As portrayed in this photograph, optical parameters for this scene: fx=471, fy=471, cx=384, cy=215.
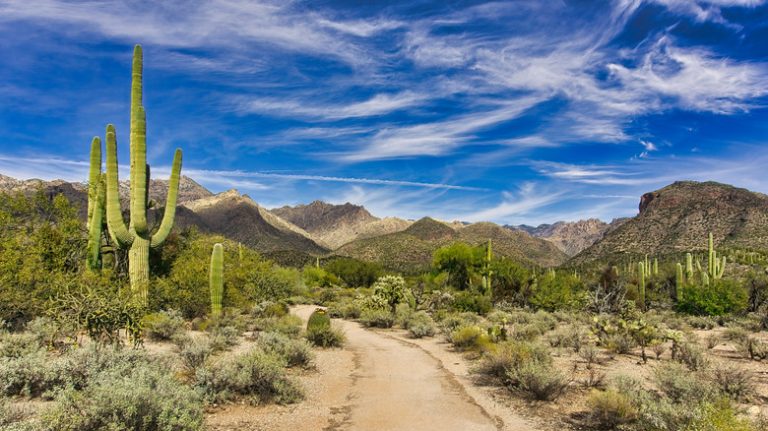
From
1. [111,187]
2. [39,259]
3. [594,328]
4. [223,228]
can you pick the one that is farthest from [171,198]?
[223,228]

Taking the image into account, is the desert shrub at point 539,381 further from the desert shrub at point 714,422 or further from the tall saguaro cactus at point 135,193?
the tall saguaro cactus at point 135,193

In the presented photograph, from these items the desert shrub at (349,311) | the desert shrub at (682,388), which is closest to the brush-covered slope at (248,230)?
the desert shrub at (349,311)

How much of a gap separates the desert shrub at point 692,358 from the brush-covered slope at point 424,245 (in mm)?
68818

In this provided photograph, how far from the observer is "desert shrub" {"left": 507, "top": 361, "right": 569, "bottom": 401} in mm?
9633

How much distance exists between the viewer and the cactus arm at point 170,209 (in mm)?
19344

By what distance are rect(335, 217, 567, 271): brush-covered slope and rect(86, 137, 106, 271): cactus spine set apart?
62.6 metres

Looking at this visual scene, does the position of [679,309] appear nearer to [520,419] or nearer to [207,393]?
[520,419]

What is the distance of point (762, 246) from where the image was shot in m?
68.4

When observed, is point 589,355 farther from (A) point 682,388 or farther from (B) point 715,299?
(B) point 715,299

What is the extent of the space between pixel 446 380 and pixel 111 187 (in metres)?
14.6

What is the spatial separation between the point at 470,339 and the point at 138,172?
14025 millimetres

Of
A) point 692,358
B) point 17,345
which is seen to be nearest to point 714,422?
point 692,358

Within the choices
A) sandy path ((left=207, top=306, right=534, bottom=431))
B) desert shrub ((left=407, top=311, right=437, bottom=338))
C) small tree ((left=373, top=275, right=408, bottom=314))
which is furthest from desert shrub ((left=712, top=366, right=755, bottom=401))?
small tree ((left=373, top=275, right=408, bottom=314))

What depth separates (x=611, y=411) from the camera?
812cm
